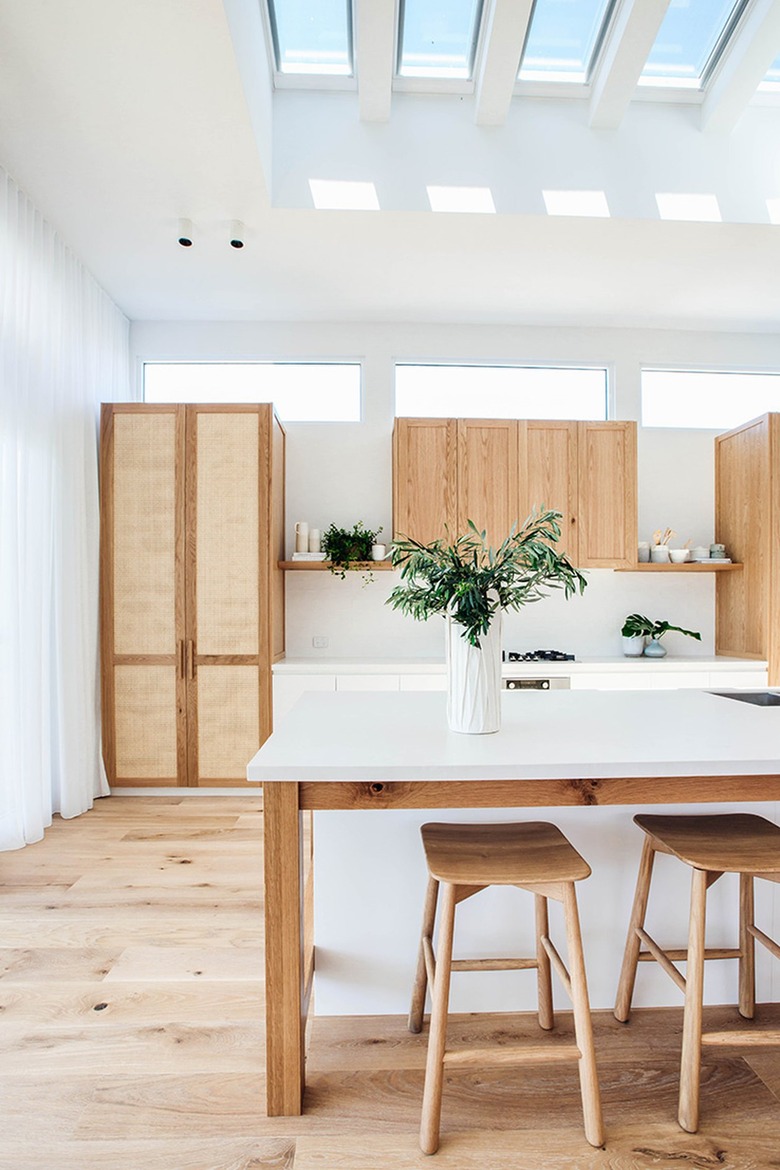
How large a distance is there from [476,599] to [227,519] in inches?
102

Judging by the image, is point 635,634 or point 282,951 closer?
point 282,951

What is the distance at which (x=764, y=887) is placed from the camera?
6.17 ft

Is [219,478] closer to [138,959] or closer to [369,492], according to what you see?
[369,492]

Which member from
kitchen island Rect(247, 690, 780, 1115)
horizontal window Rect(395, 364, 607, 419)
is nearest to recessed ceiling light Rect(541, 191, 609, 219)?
horizontal window Rect(395, 364, 607, 419)

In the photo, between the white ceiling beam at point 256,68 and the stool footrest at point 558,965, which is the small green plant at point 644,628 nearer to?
the stool footrest at point 558,965

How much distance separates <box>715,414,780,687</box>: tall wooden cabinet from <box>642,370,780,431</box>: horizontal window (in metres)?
0.23

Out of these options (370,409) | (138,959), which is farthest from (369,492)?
(138,959)

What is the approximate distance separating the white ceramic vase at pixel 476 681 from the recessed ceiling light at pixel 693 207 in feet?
8.88

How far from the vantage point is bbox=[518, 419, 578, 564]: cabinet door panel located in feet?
13.8

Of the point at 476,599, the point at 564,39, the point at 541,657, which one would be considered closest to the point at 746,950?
the point at 476,599

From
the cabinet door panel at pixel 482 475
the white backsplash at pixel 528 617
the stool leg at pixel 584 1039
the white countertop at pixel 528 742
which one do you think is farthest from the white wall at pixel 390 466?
the stool leg at pixel 584 1039

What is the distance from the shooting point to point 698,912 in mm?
1504

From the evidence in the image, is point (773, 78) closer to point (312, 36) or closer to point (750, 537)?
point (312, 36)

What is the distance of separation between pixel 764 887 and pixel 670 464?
135 inches
